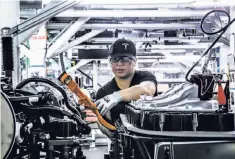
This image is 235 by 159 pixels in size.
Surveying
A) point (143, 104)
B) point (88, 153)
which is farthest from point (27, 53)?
point (143, 104)

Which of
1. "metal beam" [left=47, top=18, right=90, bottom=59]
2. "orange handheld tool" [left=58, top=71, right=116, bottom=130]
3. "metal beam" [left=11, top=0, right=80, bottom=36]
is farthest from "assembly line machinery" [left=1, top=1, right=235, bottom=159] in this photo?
"metal beam" [left=47, top=18, right=90, bottom=59]

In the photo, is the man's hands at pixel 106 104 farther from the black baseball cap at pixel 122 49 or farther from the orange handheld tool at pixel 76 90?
the black baseball cap at pixel 122 49

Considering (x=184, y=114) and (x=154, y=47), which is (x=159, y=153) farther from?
(x=154, y=47)

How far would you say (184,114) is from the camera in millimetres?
1447

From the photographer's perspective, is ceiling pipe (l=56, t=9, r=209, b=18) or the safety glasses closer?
the safety glasses

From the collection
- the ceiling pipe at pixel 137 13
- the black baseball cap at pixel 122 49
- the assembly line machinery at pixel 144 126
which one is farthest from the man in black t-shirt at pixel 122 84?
the ceiling pipe at pixel 137 13

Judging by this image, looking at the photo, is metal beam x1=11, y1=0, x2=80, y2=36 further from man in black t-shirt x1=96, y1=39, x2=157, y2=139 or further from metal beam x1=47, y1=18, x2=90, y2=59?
metal beam x1=47, y1=18, x2=90, y2=59

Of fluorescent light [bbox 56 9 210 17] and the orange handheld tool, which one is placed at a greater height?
fluorescent light [bbox 56 9 210 17]

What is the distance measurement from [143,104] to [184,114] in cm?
24

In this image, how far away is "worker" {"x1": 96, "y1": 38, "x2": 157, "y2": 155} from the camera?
→ 1.96 metres

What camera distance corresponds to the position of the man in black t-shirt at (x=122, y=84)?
6.43ft

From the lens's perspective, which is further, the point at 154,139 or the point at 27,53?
the point at 27,53

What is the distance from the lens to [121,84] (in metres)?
2.81

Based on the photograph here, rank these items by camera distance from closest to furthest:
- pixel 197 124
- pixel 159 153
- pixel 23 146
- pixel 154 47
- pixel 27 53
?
pixel 159 153 < pixel 197 124 < pixel 23 146 < pixel 27 53 < pixel 154 47
